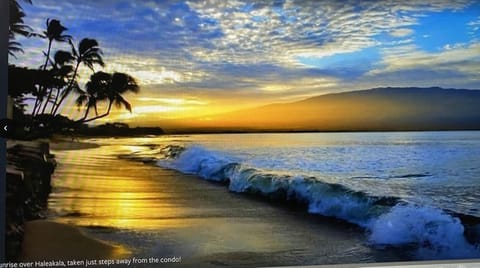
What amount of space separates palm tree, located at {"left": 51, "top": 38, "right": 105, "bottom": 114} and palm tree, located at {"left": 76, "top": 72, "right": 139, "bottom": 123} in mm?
62

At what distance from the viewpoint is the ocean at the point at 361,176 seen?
322cm

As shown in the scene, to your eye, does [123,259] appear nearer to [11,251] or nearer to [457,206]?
[11,251]

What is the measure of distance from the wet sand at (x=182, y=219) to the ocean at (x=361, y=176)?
0.07 metres

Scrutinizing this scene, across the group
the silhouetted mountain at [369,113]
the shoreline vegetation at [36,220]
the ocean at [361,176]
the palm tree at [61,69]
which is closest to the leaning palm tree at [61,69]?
the palm tree at [61,69]

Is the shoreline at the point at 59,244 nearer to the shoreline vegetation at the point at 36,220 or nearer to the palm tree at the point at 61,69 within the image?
the shoreline vegetation at the point at 36,220

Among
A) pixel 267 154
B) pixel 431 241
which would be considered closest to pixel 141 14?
pixel 267 154

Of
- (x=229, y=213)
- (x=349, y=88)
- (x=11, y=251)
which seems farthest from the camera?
(x=349, y=88)

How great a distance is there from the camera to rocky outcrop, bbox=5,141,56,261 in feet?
9.57

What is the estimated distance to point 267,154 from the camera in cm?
327

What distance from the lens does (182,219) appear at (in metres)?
3.11

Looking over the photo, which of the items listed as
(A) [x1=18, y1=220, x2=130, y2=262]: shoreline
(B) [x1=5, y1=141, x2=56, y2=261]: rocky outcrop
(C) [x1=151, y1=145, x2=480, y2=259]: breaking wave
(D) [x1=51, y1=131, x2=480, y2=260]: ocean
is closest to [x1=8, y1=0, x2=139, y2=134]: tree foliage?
(B) [x1=5, y1=141, x2=56, y2=261]: rocky outcrop

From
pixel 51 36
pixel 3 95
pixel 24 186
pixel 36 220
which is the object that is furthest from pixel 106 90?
pixel 36 220

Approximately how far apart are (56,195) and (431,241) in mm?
1983

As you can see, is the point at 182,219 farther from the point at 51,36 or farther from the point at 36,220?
the point at 51,36
